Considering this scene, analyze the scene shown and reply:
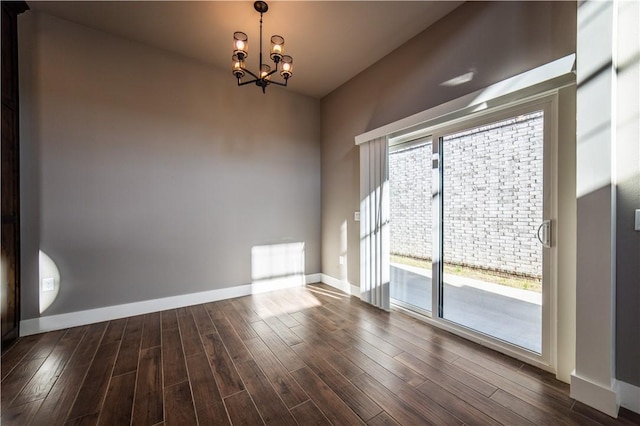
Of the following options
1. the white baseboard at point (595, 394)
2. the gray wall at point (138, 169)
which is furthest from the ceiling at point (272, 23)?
the white baseboard at point (595, 394)

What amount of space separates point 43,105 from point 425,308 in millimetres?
4635

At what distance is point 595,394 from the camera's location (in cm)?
160

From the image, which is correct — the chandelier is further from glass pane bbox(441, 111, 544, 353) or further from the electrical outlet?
the electrical outlet

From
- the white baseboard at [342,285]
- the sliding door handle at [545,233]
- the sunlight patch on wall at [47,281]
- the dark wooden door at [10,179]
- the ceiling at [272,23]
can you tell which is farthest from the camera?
the white baseboard at [342,285]

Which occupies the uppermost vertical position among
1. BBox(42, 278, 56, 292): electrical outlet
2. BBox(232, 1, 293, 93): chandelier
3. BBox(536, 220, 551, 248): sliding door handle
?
BBox(232, 1, 293, 93): chandelier

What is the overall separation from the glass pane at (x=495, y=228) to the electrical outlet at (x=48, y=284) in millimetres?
4104

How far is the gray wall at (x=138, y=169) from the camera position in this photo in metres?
2.57

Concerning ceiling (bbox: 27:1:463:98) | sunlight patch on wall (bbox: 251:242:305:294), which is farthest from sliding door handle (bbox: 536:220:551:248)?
sunlight patch on wall (bbox: 251:242:305:294)

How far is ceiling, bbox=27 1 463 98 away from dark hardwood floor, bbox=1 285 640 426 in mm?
3237

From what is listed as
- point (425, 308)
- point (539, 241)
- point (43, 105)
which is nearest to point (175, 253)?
point (43, 105)

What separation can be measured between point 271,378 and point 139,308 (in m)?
2.10

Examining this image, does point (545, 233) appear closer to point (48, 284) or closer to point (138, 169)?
point (138, 169)

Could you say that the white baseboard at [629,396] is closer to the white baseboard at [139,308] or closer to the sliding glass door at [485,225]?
the sliding glass door at [485,225]

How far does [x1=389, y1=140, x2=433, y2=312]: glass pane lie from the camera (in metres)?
2.93
